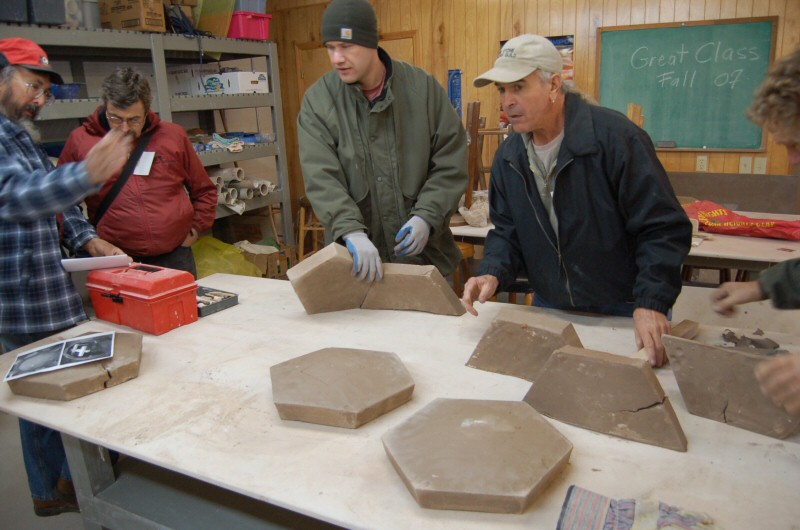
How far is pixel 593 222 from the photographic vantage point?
1.68 meters

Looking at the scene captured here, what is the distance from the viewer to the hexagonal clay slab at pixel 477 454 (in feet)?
3.22

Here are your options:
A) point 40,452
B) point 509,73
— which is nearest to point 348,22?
point 509,73

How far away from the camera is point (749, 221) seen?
3088mm

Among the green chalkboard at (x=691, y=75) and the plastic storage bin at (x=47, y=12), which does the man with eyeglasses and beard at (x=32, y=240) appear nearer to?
the plastic storage bin at (x=47, y=12)

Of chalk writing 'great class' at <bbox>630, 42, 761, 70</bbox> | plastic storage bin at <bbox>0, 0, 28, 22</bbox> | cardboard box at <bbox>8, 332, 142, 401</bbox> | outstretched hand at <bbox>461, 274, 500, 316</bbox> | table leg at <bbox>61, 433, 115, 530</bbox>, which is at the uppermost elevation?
plastic storage bin at <bbox>0, 0, 28, 22</bbox>

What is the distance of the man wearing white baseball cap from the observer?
1.55 metres

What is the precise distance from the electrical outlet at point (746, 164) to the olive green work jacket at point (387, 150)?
10.1 ft

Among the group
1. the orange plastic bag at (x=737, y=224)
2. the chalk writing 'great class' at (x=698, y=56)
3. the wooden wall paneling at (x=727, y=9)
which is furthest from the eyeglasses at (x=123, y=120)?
the wooden wall paneling at (x=727, y=9)

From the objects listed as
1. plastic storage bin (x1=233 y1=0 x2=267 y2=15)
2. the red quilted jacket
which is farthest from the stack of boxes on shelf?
the red quilted jacket

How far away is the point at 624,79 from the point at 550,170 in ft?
10.8

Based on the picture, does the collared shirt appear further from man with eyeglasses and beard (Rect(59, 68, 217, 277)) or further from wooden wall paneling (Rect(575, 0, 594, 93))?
wooden wall paneling (Rect(575, 0, 594, 93))

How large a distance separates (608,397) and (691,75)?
3.94m

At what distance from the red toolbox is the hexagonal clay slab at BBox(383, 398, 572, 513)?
98 cm

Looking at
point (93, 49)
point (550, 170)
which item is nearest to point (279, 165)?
point (93, 49)
